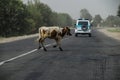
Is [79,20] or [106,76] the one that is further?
[79,20]

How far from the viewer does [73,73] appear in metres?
11.3

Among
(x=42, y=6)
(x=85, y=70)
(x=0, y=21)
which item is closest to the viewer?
(x=85, y=70)

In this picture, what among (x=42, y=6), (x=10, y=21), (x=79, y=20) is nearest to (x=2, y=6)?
(x=10, y=21)

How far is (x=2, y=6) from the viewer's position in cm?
7381

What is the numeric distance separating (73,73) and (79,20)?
39697 mm

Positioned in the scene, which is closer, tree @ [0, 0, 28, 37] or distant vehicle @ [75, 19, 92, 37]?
distant vehicle @ [75, 19, 92, 37]

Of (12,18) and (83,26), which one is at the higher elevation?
(12,18)

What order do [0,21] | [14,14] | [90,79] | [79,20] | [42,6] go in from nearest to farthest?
1. [90,79]
2. [79,20]
3. [0,21]
4. [14,14]
5. [42,6]

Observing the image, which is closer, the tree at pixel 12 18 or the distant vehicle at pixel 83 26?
the distant vehicle at pixel 83 26

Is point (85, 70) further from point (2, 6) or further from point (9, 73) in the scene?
point (2, 6)

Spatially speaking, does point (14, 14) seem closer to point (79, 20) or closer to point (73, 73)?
point (79, 20)

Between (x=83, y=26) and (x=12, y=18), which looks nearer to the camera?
(x=83, y=26)

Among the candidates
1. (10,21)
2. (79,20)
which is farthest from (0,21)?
(79,20)

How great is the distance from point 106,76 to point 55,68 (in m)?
2.41
